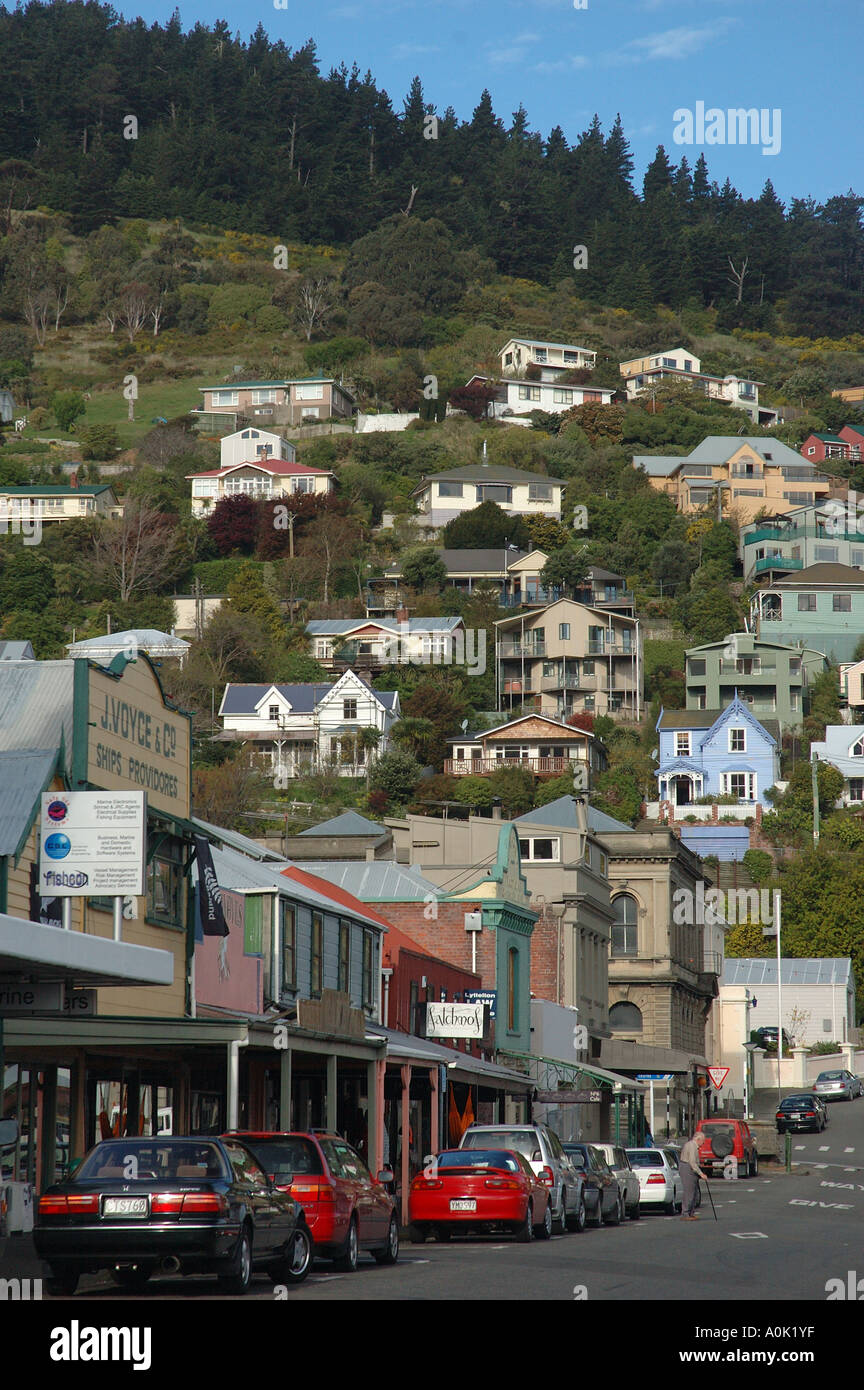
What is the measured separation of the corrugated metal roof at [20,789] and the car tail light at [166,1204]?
535 centimetres

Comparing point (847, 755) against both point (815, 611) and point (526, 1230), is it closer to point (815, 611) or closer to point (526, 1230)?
point (815, 611)

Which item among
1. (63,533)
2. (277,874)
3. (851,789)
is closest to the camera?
(277,874)

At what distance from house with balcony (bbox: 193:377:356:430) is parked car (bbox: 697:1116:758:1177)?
107542 mm

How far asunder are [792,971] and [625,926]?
2057cm

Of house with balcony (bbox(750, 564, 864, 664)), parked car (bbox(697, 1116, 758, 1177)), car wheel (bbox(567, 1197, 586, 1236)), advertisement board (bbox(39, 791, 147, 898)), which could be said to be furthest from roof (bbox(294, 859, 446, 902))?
house with balcony (bbox(750, 564, 864, 664))

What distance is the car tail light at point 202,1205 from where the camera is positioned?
48.8 ft

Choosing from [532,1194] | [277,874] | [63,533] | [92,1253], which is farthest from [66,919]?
[63,533]

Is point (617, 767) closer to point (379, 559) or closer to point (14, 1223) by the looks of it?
point (379, 559)

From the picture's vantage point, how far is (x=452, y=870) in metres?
46.8

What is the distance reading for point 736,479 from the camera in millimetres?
132000

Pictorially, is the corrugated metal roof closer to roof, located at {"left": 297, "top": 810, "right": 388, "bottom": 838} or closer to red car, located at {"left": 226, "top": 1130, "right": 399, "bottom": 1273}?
red car, located at {"left": 226, "top": 1130, "right": 399, "bottom": 1273}

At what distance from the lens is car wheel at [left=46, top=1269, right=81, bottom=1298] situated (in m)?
15.0

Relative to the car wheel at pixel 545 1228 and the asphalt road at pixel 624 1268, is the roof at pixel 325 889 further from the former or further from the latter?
the car wheel at pixel 545 1228

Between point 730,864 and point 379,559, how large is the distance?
3972 cm
